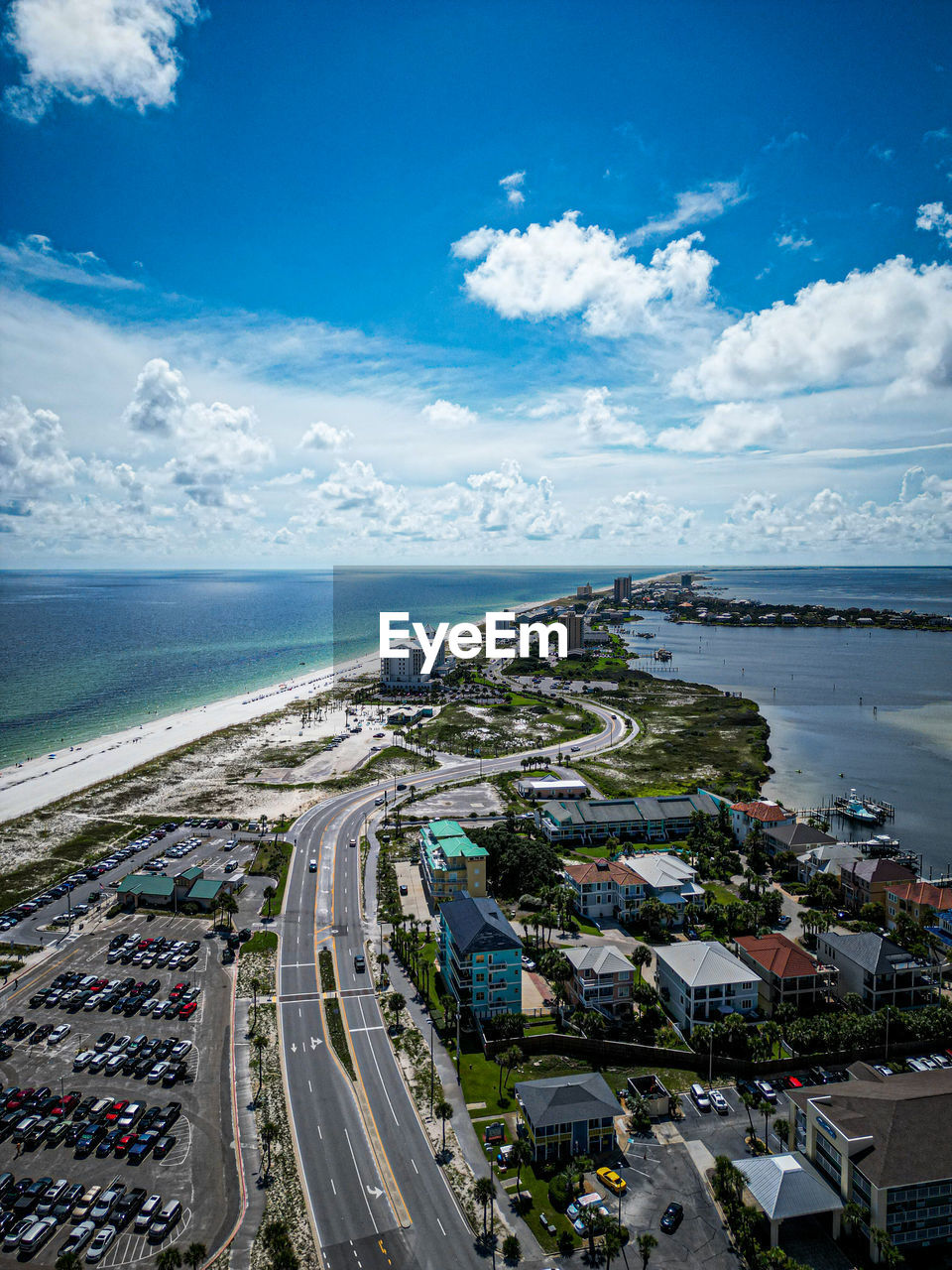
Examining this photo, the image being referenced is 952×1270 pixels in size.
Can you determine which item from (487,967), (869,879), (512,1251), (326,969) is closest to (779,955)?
(869,879)

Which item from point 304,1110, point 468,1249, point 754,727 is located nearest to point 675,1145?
point 468,1249

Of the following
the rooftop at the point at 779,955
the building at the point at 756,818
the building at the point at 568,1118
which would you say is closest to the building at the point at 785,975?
the rooftop at the point at 779,955

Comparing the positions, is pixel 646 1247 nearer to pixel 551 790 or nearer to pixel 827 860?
pixel 827 860

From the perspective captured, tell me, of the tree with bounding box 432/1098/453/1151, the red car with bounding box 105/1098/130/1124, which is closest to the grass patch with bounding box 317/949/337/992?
the red car with bounding box 105/1098/130/1124

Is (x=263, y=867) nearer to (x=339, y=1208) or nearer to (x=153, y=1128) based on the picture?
(x=153, y=1128)

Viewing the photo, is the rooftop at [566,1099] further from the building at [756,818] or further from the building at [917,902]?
the building at [756,818]

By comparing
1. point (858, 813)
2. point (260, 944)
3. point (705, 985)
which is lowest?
point (260, 944)
